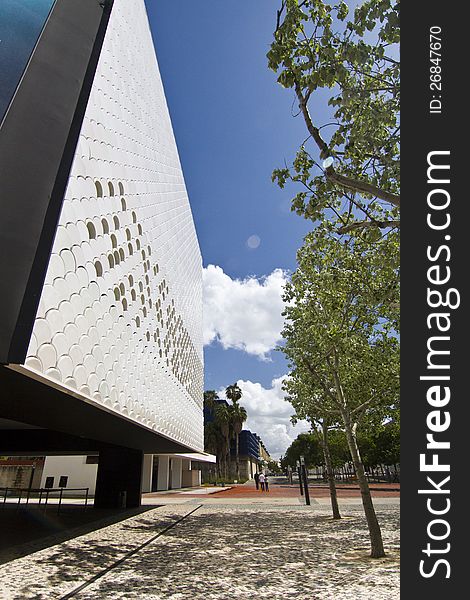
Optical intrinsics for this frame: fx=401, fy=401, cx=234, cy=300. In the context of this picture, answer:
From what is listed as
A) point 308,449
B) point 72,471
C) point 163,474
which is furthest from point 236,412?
point 72,471

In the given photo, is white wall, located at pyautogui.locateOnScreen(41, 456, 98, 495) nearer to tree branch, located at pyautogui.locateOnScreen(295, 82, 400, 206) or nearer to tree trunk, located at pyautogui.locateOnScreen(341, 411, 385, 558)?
tree trunk, located at pyautogui.locateOnScreen(341, 411, 385, 558)

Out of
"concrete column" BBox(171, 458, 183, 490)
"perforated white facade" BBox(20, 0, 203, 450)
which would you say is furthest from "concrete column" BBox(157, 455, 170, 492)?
"perforated white facade" BBox(20, 0, 203, 450)

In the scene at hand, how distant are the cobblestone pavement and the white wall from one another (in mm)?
21395

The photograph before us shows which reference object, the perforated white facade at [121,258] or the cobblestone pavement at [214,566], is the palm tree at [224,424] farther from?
the cobblestone pavement at [214,566]

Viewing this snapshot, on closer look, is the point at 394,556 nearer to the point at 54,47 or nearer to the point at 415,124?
the point at 415,124

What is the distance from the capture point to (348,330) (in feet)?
34.8

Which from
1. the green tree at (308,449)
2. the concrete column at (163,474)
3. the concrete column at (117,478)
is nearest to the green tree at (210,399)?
the green tree at (308,449)

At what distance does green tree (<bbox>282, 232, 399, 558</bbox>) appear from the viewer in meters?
8.40

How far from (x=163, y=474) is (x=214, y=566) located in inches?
1283

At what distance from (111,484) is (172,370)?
6.34 metres

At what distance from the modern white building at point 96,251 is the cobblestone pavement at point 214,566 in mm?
2538

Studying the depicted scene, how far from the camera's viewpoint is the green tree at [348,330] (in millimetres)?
8398

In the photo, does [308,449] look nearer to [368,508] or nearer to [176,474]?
[176,474]

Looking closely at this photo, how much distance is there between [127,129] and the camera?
9453mm
